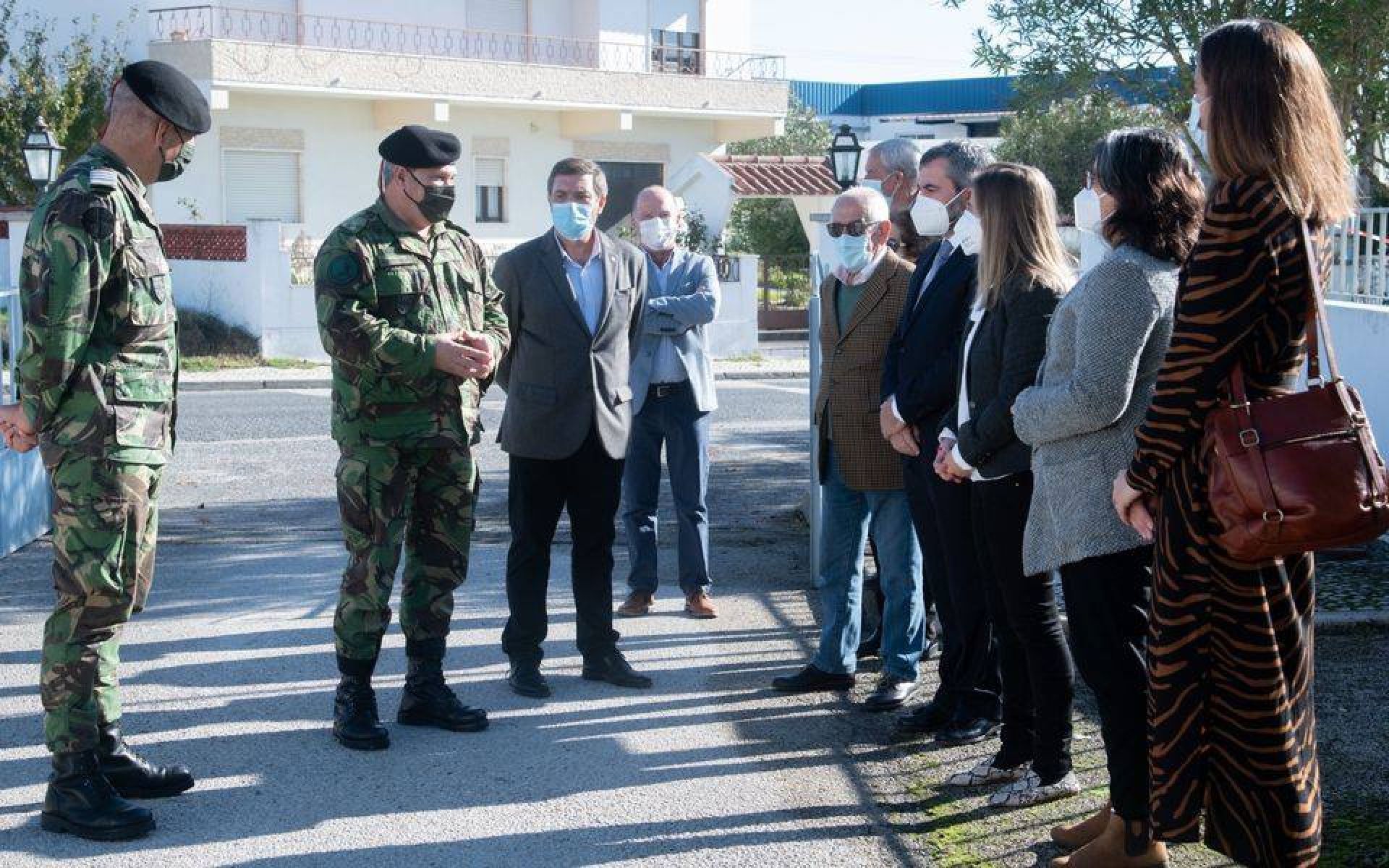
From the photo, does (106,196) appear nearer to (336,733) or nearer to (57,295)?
(57,295)

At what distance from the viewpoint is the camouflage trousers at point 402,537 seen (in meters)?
5.52

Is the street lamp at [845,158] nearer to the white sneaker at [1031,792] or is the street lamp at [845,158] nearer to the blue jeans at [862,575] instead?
the blue jeans at [862,575]

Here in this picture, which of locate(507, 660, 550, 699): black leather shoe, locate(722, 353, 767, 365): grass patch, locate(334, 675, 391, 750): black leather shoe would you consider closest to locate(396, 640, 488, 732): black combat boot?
locate(334, 675, 391, 750): black leather shoe

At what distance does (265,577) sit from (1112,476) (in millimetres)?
5229

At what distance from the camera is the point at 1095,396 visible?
14.1 feet

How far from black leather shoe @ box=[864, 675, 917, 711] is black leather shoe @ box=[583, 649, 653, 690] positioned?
0.90m

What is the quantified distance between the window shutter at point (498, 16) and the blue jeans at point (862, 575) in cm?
2625

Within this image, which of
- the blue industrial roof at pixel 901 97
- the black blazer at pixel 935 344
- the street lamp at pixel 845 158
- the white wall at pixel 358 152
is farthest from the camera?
the blue industrial roof at pixel 901 97

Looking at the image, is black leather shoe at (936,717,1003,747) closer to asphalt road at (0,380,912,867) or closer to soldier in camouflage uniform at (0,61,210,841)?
asphalt road at (0,380,912,867)

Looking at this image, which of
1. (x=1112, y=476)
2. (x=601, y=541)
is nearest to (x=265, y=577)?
(x=601, y=541)

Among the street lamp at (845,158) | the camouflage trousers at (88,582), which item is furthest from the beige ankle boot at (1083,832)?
the street lamp at (845,158)

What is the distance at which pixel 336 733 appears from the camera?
18.3ft

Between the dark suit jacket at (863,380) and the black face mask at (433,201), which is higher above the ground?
the black face mask at (433,201)

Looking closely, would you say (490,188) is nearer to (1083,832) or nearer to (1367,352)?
(1367,352)
